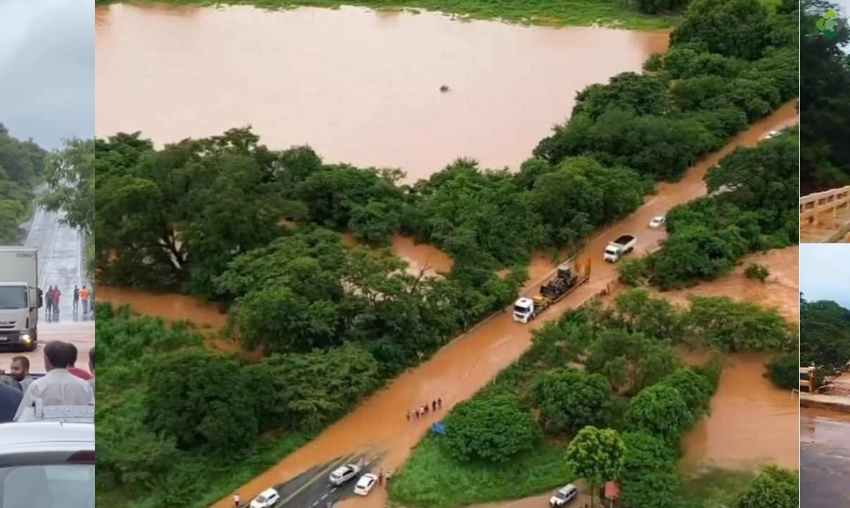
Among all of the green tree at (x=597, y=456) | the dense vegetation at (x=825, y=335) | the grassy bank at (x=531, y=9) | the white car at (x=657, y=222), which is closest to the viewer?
the dense vegetation at (x=825, y=335)

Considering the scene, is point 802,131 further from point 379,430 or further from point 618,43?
point 618,43

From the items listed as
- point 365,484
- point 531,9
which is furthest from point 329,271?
point 531,9

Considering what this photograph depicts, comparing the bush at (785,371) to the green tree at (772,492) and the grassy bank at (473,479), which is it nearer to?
the green tree at (772,492)

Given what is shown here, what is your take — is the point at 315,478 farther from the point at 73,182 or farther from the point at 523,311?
the point at 73,182

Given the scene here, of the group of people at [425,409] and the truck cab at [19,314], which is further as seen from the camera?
the group of people at [425,409]

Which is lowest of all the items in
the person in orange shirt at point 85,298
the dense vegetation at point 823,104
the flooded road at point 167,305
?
the flooded road at point 167,305

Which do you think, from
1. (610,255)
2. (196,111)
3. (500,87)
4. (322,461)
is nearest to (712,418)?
(610,255)

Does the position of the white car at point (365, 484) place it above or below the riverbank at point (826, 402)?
below

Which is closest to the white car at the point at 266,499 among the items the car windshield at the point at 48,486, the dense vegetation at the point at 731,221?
the car windshield at the point at 48,486
